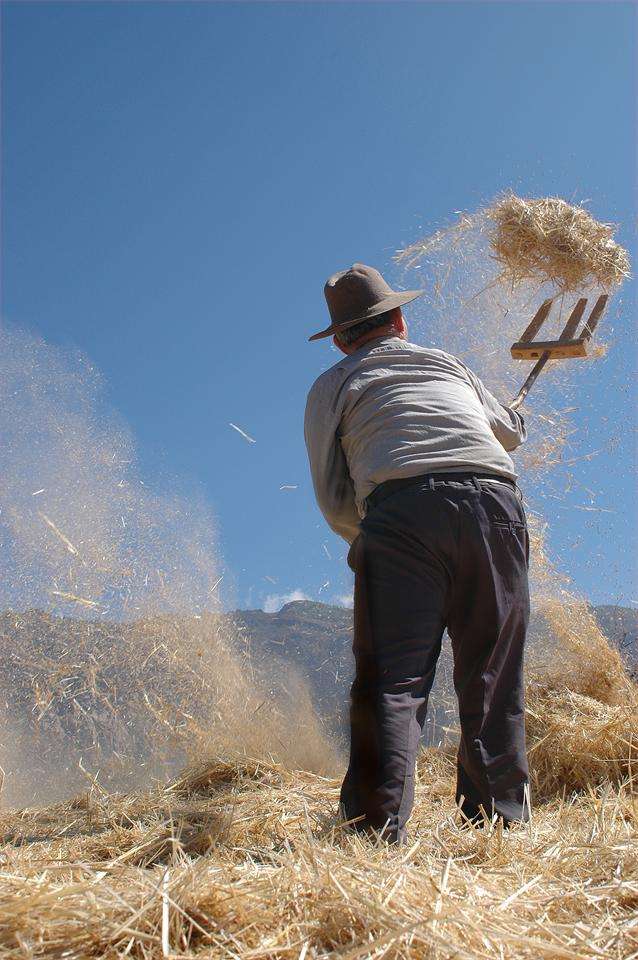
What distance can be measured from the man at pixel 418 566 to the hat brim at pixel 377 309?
0.56 feet

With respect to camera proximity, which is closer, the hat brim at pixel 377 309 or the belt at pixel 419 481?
the belt at pixel 419 481

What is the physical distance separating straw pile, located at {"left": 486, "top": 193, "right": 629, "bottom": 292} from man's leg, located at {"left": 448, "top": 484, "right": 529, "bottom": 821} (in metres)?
2.45

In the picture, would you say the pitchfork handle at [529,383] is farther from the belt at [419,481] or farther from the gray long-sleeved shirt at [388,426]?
the belt at [419,481]

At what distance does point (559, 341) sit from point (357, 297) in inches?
62.7

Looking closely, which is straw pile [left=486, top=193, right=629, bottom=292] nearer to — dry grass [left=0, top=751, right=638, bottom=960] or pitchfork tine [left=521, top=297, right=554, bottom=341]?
pitchfork tine [left=521, top=297, right=554, bottom=341]

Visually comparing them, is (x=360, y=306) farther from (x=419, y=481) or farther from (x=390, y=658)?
(x=390, y=658)

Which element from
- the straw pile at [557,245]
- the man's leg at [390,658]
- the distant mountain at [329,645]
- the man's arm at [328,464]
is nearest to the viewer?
the man's leg at [390,658]

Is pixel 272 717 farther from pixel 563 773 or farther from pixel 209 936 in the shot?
pixel 209 936

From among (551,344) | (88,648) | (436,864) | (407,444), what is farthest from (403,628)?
(88,648)

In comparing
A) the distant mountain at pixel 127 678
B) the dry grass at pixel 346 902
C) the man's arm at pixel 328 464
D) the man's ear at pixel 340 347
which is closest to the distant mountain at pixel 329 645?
the distant mountain at pixel 127 678

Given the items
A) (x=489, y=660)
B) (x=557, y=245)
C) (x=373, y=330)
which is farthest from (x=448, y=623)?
(x=557, y=245)

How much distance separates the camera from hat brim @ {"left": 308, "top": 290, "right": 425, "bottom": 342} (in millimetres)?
2988

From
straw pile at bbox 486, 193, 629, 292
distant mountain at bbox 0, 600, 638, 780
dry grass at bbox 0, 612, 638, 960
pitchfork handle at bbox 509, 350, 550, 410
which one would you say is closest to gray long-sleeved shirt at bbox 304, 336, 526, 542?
pitchfork handle at bbox 509, 350, 550, 410

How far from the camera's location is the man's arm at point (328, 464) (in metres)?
2.82
